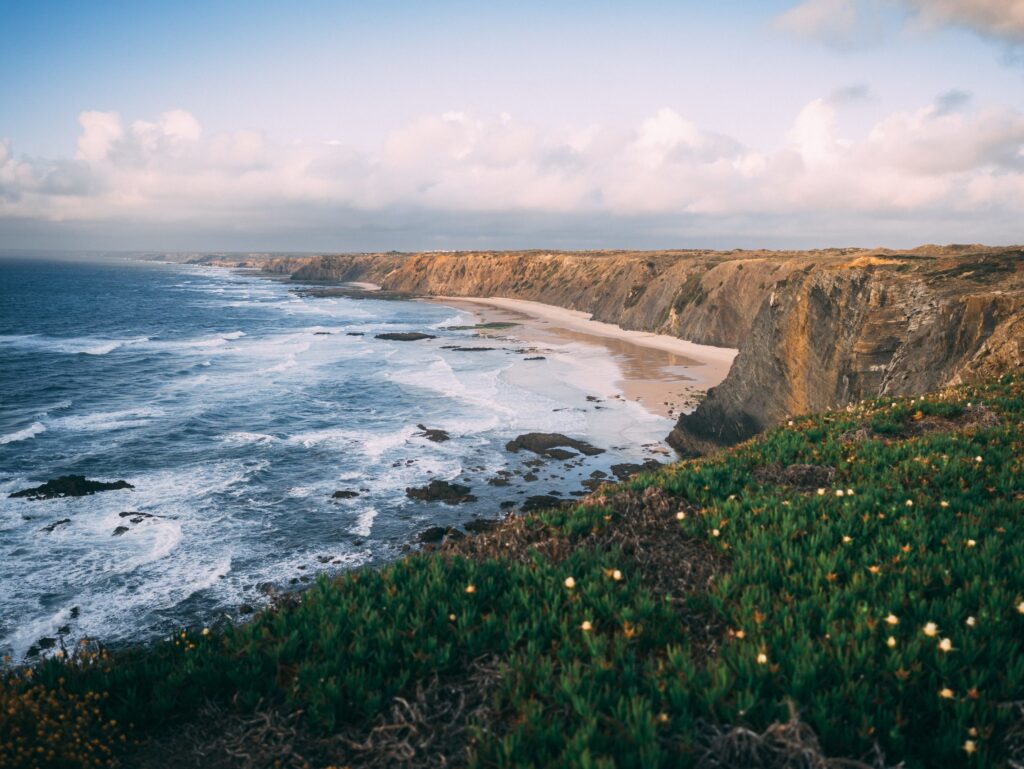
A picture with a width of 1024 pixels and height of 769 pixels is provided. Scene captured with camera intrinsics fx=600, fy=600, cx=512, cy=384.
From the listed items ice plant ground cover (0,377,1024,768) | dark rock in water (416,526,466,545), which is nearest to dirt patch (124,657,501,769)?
ice plant ground cover (0,377,1024,768)

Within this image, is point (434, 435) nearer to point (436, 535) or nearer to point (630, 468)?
point (630, 468)

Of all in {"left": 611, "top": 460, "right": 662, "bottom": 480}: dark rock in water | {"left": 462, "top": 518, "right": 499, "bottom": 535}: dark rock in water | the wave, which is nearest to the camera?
{"left": 462, "top": 518, "right": 499, "bottom": 535}: dark rock in water

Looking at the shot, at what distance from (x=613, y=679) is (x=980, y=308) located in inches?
651

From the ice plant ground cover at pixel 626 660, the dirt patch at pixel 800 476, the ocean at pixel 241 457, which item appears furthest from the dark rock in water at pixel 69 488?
the dirt patch at pixel 800 476

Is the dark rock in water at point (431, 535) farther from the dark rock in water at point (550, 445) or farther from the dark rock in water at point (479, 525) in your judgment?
the dark rock in water at point (550, 445)

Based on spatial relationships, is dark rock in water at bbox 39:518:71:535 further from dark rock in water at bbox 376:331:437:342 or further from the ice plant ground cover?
dark rock in water at bbox 376:331:437:342

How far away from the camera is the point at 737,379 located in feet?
82.2

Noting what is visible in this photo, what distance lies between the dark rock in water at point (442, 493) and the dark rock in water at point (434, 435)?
5.58 meters

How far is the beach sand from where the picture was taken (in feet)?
115

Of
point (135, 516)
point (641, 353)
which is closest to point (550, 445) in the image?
point (135, 516)

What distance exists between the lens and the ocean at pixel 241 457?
1475 cm

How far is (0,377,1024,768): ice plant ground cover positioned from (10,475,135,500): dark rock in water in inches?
698

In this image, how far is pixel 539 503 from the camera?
19594 millimetres

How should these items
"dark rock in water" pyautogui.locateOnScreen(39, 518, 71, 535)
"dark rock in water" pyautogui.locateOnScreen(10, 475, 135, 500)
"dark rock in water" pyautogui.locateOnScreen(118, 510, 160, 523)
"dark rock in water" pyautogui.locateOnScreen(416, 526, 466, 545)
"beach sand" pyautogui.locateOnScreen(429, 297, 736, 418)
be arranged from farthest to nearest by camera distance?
"beach sand" pyautogui.locateOnScreen(429, 297, 736, 418), "dark rock in water" pyautogui.locateOnScreen(10, 475, 135, 500), "dark rock in water" pyautogui.locateOnScreen(118, 510, 160, 523), "dark rock in water" pyautogui.locateOnScreen(39, 518, 71, 535), "dark rock in water" pyautogui.locateOnScreen(416, 526, 466, 545)
